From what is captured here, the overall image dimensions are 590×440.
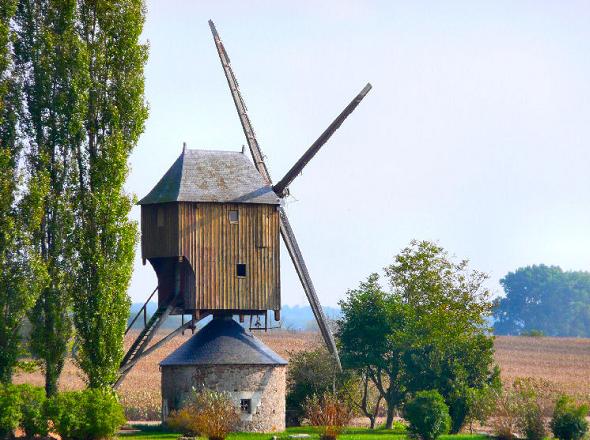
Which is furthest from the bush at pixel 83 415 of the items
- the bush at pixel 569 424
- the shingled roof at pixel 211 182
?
the bush at pixel 569 424

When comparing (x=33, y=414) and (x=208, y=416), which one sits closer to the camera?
(x=33, y=414)

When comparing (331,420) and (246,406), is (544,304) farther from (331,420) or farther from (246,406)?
(331,420)

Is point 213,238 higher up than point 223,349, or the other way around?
point 213,238

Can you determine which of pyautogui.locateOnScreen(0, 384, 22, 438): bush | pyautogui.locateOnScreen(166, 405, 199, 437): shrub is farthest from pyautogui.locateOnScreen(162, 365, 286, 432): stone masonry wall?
pyautogui.locateOnScreen(0, 384, 22, 438): bush

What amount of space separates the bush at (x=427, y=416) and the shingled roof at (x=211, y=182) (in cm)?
1022

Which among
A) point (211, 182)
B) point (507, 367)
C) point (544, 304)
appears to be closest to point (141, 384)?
point (211, 182)

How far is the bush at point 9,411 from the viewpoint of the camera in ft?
119

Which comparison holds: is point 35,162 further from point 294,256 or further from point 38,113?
point 294,256

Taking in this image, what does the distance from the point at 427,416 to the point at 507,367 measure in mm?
42670

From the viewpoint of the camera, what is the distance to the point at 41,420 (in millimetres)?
37219

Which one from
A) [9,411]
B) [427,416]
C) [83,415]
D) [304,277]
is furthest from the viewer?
[304,277]

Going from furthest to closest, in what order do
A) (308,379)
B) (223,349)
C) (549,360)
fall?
(549,360)
(308,379)
(223,349)

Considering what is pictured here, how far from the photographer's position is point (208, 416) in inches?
1513

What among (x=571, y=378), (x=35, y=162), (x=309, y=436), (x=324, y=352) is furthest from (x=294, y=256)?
(x=571, y=378)
